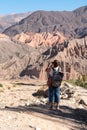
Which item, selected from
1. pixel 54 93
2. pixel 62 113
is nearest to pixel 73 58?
pixel 62 113

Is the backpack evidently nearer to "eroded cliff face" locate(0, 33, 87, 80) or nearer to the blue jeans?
the blue jeans

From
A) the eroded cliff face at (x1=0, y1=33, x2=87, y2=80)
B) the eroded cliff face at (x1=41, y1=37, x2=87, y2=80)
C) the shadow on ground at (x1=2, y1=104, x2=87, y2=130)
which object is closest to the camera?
the shadow on ground at (x1=2, y1=104, x2=87, y2=130)

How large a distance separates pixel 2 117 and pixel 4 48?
102410 millimetres

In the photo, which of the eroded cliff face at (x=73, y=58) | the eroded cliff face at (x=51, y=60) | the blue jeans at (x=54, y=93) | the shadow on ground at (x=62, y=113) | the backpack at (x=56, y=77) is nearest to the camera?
the shadow on ground at (x=62, y=113)

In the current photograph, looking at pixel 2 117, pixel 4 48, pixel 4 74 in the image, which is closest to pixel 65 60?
pixel 4 74

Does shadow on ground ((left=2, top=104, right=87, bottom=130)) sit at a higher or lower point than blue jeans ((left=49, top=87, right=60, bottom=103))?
lower

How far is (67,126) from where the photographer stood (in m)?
9.78

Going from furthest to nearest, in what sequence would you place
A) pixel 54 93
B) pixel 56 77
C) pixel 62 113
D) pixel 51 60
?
pixel 51 60 < pixel 62 113 < pixel 54 93 < pixel 56 77

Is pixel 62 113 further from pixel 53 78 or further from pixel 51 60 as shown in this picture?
pixel 51 60

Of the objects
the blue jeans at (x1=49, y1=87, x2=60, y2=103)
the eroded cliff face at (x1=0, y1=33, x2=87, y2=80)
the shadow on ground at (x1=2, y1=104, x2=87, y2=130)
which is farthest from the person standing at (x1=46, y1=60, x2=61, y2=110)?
the eroded cliff face at (x1=0, y1=33, x2=87, y2=80)

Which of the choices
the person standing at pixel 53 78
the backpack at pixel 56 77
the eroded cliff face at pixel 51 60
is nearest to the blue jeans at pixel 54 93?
the person standing at pixel 53 78

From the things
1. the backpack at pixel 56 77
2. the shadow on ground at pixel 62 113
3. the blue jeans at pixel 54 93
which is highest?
the backpack at pixel 56 77

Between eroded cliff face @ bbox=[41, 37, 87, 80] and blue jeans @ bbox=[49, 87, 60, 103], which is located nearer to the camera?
blue jeans @ bbox=[49, 87, 60, 103]

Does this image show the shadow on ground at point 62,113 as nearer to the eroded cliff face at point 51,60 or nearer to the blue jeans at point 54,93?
the blue jeans at point 54,93
